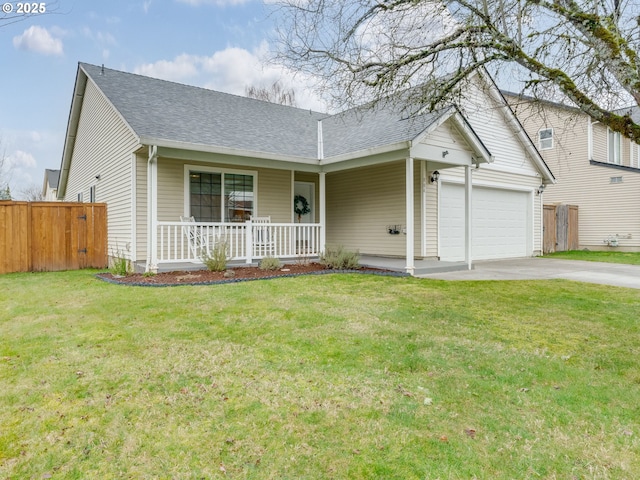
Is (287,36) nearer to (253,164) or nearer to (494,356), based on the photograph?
(253,164)

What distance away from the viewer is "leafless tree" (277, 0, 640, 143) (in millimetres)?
4781

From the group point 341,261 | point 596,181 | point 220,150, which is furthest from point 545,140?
point 220,150

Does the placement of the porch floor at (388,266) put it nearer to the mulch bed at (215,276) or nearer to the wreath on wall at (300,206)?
the mulch bed at (215,276)

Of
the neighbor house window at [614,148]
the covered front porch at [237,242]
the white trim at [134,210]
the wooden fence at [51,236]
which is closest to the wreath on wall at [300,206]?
the covered front porch at [237,242]

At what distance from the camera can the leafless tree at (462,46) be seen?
4781 mm

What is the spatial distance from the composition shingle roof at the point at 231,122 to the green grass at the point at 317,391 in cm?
470

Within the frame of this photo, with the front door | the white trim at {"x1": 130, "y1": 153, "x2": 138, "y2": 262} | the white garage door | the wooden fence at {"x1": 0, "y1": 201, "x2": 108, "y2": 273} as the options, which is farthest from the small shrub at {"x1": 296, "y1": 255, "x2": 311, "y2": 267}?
the wooden fence at {"x1": 0, "y1": 201, "x2": 108, "y2": 273}

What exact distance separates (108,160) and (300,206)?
5455 millimetres

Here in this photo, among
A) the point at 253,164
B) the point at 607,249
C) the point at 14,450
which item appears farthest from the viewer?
the point at 607,249

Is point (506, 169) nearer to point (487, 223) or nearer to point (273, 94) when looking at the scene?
point (487, 223)

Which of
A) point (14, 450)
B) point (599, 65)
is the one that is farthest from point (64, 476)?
point (599, 65)

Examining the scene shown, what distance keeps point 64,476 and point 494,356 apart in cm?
335

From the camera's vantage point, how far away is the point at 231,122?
10992mm

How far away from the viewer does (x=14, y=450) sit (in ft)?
7.30
